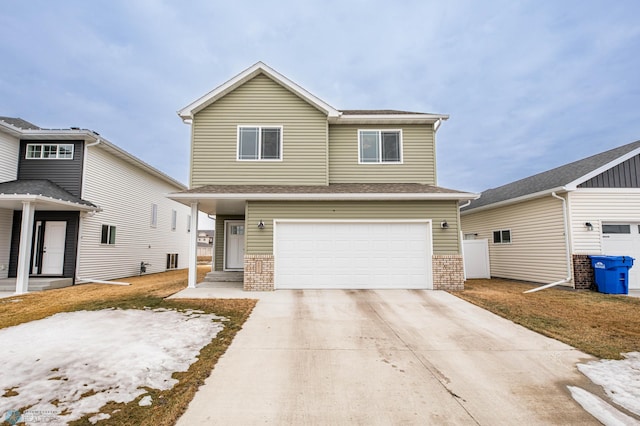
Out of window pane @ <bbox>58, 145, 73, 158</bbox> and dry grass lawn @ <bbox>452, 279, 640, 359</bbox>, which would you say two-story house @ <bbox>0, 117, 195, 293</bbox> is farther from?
dry grass lawn @ <bbox>452, 279, 640, 359</bbox>

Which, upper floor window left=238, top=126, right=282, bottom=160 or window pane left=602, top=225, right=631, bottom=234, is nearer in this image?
window pane left=602, top=225, right=631, bottom=234

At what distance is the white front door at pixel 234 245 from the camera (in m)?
12.4

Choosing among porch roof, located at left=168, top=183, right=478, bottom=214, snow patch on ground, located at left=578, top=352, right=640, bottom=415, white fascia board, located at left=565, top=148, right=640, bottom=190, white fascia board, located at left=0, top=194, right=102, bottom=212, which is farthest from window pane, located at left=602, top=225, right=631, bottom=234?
white fascia board, located at left=0, top=194, right=102, bottom=212

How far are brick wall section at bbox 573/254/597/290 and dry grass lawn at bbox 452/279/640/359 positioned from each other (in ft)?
1.66

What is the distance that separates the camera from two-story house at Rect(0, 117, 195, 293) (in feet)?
33.8

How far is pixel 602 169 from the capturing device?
10562mm

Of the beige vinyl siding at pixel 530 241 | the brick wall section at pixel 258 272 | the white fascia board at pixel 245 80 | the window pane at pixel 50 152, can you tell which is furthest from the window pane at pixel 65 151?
the beige vinyl siding at pixel 530 241

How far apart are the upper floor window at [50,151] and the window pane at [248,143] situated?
690 centimetres

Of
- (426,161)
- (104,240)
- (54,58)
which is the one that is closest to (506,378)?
(426,161)

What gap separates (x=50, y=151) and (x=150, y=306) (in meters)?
9.26

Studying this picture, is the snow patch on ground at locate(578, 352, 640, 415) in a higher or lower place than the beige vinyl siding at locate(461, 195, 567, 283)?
lower

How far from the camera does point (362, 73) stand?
5116 centimetres

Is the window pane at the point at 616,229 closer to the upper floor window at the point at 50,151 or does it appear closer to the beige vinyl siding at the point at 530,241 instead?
the beige vinyl siding at the point at 530,241

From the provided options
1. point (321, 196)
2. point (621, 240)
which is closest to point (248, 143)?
point (321, 196)
